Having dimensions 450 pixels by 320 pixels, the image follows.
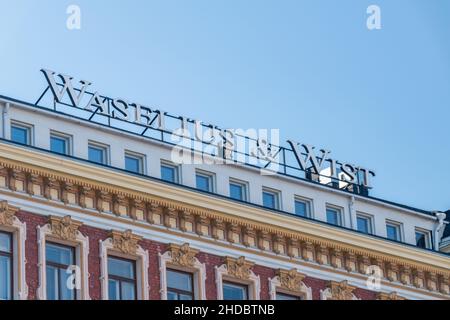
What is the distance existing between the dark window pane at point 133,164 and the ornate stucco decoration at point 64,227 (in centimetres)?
416

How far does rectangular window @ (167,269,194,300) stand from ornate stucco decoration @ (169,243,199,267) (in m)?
0.40

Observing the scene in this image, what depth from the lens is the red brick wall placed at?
190 feet

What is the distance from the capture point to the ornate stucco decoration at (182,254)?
62000 mm

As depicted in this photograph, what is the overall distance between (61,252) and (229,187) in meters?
8.46

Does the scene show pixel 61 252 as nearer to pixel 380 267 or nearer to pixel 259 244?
pixel 259 244

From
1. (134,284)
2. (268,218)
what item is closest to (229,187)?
(268,218)

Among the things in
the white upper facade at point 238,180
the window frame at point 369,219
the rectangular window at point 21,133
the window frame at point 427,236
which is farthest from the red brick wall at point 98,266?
the window frame at point 427,236

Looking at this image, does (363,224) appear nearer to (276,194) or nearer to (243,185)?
(276,194)

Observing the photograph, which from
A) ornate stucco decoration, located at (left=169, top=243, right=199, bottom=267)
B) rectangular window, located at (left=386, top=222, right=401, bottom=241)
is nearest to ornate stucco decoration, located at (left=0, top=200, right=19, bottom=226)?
ornate stucco decoration, located at (left=169, top=243, right=199, bottom=267)

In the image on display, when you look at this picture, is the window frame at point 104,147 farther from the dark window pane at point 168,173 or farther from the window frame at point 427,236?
the window frame at point 427,236

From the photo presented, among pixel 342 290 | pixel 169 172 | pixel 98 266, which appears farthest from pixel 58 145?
pixel 342 290

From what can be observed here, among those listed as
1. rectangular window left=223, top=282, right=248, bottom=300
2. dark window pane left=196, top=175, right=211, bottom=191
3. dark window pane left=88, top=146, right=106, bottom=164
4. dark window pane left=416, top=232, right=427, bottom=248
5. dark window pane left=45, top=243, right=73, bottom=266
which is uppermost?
dark window pane left=88, top=146, right=106, bottom=164

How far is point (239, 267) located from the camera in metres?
63.7

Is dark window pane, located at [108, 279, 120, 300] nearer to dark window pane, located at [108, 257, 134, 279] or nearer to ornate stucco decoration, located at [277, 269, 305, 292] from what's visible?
dark window pane, located at [108, 257, 134, 279]
